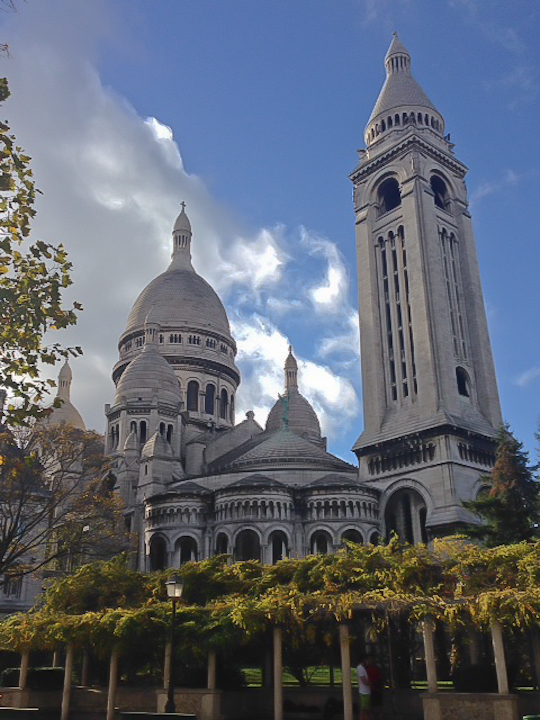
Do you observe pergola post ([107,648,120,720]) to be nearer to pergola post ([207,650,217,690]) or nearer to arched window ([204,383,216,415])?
pergola post ([207,650,217,690])

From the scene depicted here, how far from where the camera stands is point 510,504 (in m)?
38.8

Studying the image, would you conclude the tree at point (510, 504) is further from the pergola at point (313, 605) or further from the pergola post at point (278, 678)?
the pergola post at point (278, 678)

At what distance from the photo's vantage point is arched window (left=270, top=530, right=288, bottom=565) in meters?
55.4

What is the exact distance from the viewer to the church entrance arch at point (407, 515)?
186 feet

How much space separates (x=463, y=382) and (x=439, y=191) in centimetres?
2068

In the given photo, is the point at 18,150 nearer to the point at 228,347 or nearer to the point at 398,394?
the point at 398,394

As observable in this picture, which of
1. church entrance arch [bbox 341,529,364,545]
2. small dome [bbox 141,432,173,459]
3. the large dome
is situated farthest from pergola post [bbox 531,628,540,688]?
the large dome

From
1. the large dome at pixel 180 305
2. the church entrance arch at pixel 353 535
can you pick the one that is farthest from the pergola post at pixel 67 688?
the large dome at pixel 180 305

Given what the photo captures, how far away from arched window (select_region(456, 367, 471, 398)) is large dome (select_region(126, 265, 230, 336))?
3700cm

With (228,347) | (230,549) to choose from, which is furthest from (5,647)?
(228,347)

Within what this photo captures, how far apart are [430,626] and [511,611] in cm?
254

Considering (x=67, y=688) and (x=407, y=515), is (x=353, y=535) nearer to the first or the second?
(x=407, y=515)

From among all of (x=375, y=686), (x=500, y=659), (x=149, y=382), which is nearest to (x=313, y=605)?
(x=375, y=686)

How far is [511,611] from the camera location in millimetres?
19547
